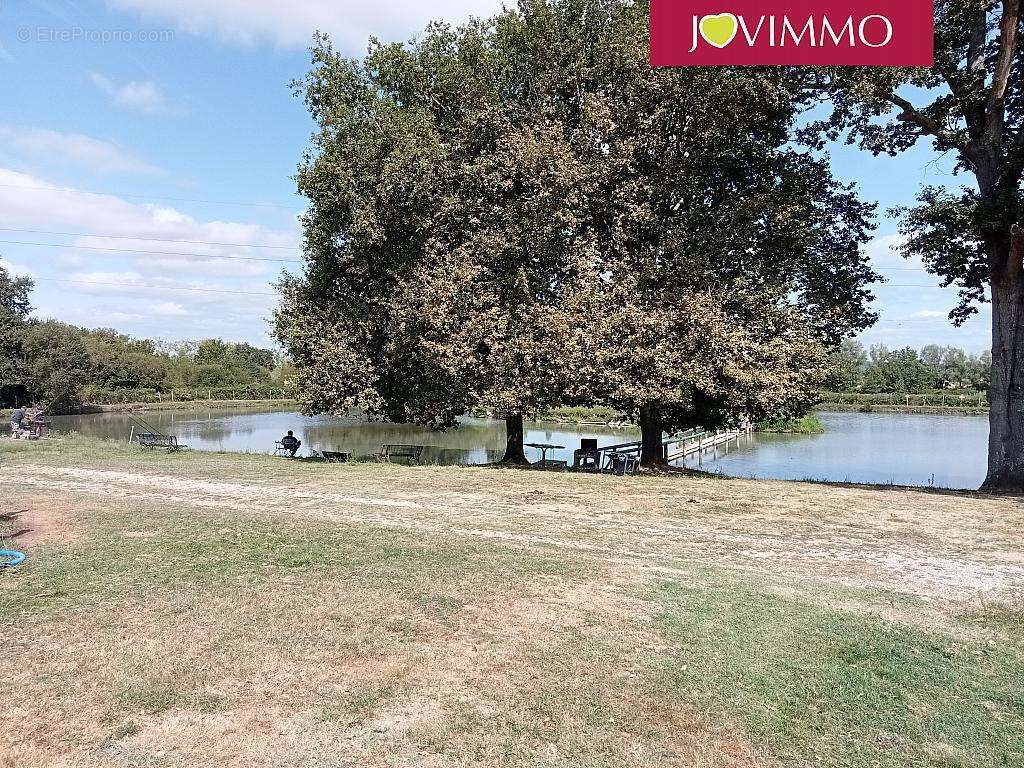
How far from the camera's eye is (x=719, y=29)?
1402 centimetres

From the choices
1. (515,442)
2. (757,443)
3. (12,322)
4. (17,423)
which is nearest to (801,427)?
(757,443)

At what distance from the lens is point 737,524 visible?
9586 millimetres

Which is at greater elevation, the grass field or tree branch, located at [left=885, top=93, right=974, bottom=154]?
tree branch, located at [left=885, top=93, right=974, bottom=154]

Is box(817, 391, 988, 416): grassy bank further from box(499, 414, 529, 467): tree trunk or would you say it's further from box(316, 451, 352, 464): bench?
box(316, 451, 352, 464): bench

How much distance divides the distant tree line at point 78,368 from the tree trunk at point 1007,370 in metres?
25.9

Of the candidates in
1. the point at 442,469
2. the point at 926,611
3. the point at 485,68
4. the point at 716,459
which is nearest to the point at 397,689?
the point at 926,611

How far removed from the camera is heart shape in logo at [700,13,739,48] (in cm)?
1366

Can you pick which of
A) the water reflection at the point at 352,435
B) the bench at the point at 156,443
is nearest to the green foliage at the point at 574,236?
the bench at the point at 156,443

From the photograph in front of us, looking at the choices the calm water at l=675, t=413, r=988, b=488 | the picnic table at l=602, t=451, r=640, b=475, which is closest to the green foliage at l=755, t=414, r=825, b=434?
the calm water at l=675, t=413, r=988, b=488

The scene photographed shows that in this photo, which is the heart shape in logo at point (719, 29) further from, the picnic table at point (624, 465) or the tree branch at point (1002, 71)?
the picnic table at point (624, 465)

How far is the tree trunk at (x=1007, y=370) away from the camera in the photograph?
14.4m

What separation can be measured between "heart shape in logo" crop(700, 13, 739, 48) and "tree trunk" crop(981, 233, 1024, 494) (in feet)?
23.6

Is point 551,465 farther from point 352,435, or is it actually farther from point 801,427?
point 801,427

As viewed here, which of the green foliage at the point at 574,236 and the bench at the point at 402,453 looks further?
the bench at the point at 402,453
